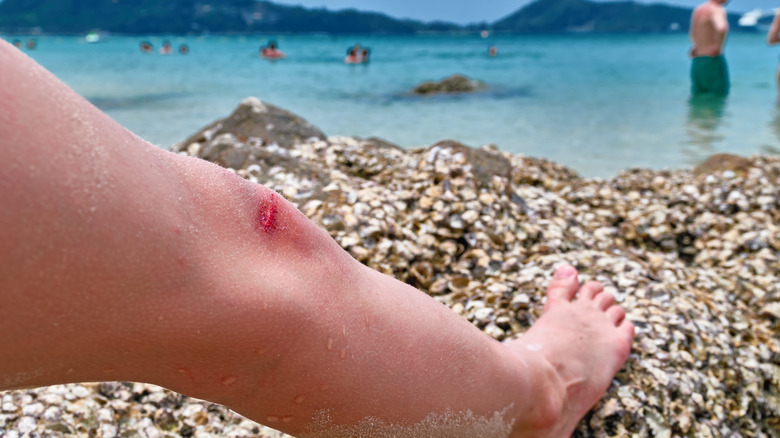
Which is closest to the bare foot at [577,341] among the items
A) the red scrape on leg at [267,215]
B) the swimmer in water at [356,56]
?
the red scrape on leg at [267,215]

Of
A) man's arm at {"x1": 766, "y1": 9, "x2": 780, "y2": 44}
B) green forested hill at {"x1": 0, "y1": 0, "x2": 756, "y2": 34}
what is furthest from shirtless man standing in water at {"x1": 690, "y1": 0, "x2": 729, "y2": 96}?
green forested hill at {"x1": 0, "y1": 0, "x2": 756, "y2": 34}

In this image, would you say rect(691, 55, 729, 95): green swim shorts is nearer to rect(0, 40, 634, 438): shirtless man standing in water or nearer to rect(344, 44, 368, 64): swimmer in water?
rect(0, 40, 634, 438): shirtless man standing in water

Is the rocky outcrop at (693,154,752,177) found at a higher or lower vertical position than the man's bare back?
lower

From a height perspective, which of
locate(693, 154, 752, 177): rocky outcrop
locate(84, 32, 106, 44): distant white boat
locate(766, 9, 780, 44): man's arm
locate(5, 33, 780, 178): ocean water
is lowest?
locate(5, 33, 780, 178): ocean water

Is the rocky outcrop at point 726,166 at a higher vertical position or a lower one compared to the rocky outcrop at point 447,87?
higher

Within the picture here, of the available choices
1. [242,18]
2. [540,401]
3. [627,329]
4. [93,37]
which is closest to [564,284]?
[627,329]

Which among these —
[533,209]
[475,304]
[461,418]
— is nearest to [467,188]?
[533,209]

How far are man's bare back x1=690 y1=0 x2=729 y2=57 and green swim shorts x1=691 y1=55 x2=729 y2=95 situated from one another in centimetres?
31

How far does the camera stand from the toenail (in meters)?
2.63

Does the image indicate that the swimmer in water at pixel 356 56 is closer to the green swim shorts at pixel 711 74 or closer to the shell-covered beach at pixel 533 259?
the green swim shorts at pixel 711 74

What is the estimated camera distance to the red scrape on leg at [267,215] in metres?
1.33

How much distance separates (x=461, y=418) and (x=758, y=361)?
5.14ft

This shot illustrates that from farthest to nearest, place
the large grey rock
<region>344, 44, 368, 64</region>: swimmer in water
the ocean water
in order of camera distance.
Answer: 1. <region>344, 44, 368, 64</region>: swimmer in water
2. the ocean water
3. the large grey rock

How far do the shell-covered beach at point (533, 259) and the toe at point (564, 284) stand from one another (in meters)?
0.08
